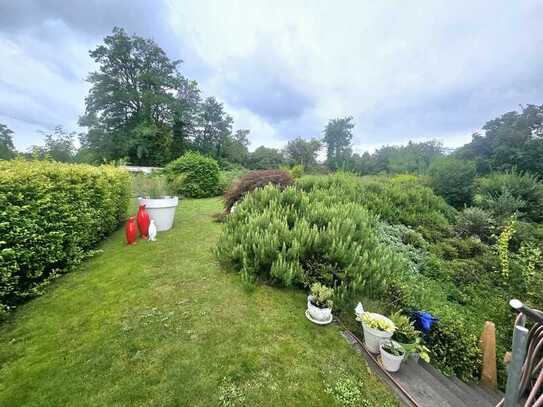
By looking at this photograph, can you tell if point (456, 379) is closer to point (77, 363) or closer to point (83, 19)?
point (77, 363)

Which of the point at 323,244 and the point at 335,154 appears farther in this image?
the point at 335,154

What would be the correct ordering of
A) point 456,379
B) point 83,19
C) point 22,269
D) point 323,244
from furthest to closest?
1. point 83,19
2. point 323,244
3. point 22,269
4. point 456,379

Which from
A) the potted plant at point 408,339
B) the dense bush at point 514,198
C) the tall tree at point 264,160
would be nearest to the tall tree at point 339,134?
the tall tree at point 264,160

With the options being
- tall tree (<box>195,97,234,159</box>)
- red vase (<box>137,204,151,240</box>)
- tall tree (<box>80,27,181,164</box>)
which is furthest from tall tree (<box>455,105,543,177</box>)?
tall tree (<box>80,27,181,164</box>)

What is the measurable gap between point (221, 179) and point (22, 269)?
936cm

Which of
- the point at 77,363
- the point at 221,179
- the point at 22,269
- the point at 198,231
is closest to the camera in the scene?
the point at 77,363

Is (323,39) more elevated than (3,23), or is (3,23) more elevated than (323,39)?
(323,39)

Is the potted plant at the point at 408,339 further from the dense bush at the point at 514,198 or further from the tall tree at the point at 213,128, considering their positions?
the tall tree at the point at 213,128

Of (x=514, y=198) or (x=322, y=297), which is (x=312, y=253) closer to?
(x=322, y=297)

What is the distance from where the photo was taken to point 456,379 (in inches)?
82.7

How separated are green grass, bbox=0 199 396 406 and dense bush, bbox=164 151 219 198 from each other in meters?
7.61

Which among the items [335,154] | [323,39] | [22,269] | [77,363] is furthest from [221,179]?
[335,154]

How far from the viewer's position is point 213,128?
93.6ft

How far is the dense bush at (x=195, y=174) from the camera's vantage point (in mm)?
10023
